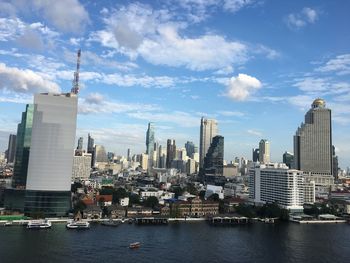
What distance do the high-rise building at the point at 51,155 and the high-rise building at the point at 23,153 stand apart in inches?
227

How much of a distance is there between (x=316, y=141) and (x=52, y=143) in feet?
381

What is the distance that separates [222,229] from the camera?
56.2 m

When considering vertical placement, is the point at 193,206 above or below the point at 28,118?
below

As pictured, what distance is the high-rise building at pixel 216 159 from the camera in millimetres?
174250

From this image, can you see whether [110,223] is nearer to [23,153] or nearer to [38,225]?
[38,225]

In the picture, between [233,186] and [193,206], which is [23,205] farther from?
[233,186]

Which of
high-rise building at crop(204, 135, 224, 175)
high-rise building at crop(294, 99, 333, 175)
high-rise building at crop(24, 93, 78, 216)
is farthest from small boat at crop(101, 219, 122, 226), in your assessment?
high-rise building at crop(204, 135, 224, 175)

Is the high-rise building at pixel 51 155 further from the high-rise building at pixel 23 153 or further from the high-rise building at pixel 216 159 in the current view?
Answer: the high-rise building at pixel 216 159

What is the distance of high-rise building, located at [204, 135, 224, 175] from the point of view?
572 ft

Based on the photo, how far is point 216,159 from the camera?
177 meters

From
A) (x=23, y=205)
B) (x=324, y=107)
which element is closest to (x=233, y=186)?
(x=324, y=107)

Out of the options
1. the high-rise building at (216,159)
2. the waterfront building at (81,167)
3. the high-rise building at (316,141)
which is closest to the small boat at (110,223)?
the waterfront building at (81,167)

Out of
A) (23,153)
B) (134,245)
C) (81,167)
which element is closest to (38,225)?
(134,245)

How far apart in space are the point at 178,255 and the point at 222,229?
2056 centimetres
